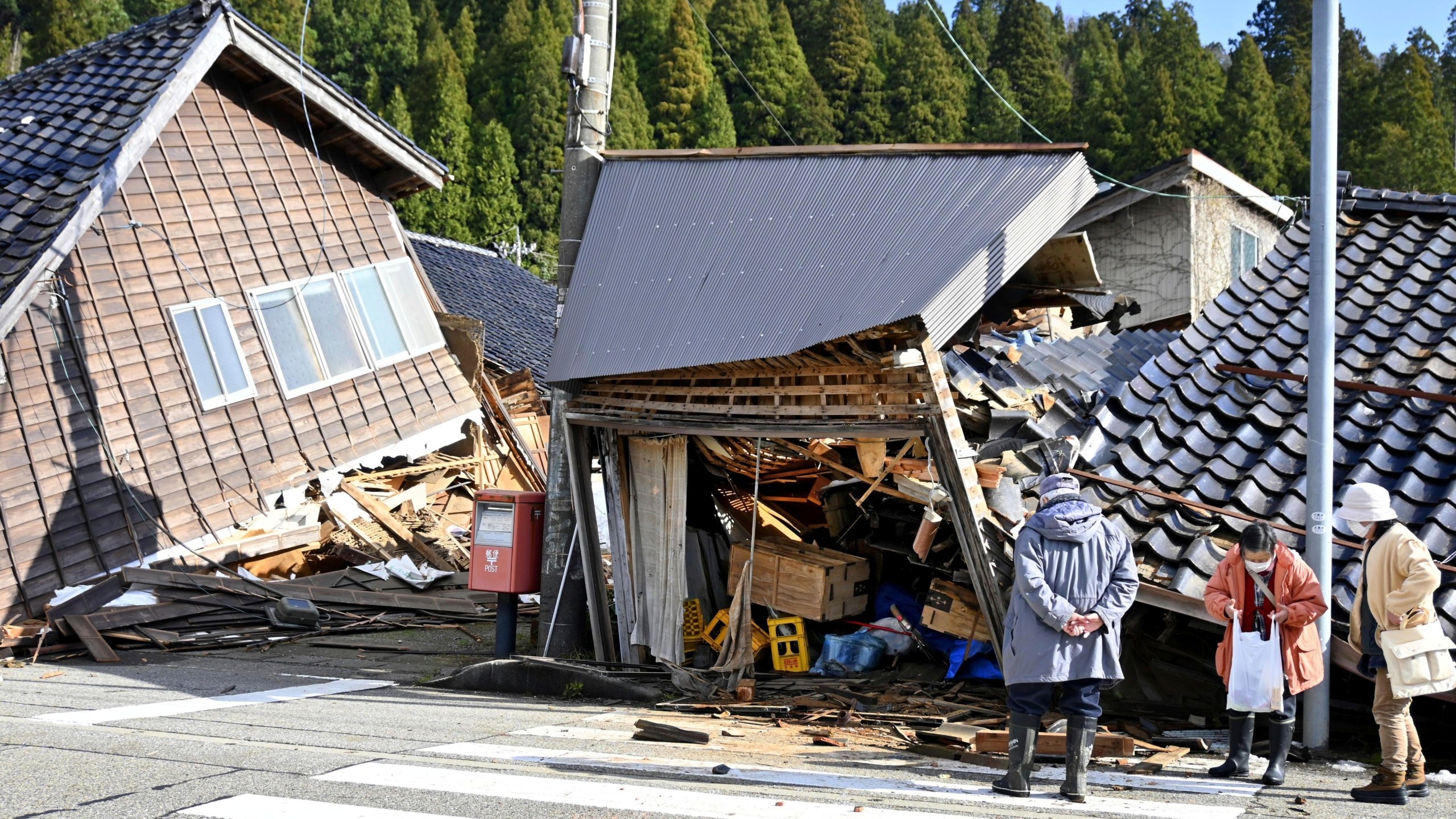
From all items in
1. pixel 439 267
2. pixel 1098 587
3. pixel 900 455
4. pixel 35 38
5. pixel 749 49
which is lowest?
pixel 1098 587

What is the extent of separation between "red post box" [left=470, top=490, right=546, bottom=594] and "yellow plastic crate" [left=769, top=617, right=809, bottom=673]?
2146mm

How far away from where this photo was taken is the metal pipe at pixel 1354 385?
7.90 m

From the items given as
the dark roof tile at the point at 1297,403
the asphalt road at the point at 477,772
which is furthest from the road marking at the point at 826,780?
the dark roof tile at the point at 1297,403

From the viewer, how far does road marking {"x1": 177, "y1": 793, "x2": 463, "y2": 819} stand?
17.5ft

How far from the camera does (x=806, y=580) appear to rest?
371 inches

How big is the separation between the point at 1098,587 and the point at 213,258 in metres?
11.9

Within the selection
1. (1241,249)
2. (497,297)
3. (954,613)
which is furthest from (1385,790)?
(497,297)

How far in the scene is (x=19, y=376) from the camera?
1218 centimetres

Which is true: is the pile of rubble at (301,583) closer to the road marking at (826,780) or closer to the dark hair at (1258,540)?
the road marking at (826,780)

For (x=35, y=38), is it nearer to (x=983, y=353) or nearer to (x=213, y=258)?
(x=213, y=258)

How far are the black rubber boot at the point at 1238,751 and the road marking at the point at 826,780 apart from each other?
0.75 metres

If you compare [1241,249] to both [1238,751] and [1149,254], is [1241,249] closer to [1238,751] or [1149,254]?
[1149,254]

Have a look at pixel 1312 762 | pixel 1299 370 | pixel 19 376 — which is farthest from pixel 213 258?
pixel 1312 762

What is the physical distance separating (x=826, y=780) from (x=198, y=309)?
1075cm
